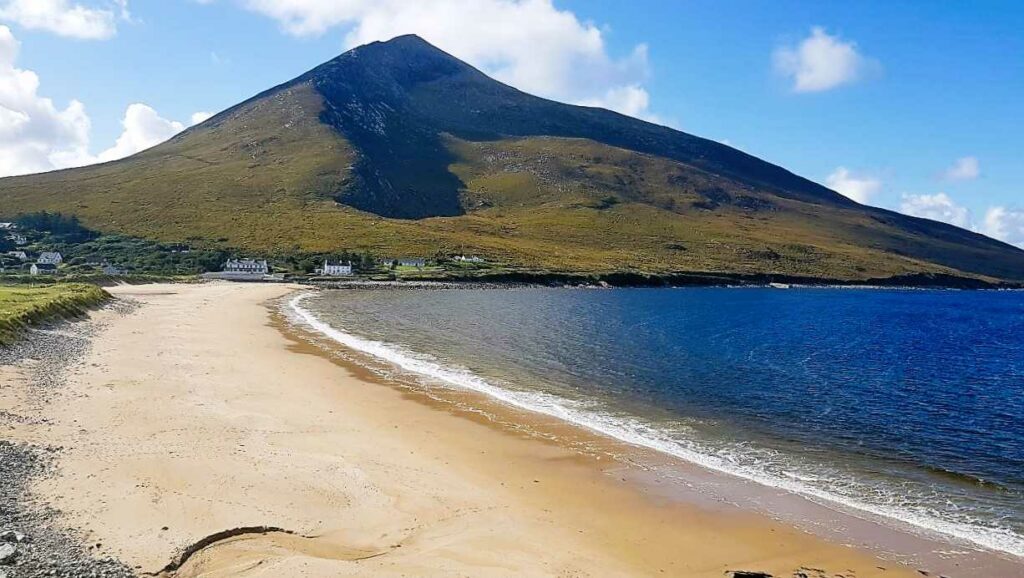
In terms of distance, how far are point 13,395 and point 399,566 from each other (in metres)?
18.2

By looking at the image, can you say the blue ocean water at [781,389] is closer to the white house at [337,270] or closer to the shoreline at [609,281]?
the shoreline at [609,281]

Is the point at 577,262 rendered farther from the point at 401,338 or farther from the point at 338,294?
the point at 401,338

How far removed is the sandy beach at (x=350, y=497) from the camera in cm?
1343

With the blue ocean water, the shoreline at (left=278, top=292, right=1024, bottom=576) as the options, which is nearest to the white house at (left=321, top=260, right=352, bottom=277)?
the blue ocean water

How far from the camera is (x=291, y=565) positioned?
12570 mm

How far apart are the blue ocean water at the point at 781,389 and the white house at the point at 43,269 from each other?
64.5 metres

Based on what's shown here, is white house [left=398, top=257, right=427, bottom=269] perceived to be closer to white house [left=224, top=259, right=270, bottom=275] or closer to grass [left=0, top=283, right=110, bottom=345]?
white house [left=224, top=259, right=270, bottom=275]

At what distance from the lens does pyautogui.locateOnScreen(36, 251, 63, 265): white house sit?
4736 inches

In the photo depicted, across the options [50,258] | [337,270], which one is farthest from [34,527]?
[50,258]

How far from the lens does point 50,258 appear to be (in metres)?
122

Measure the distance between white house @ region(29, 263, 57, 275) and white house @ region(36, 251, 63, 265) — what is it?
2445mm

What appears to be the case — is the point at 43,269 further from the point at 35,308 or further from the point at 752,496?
the point at 752,496

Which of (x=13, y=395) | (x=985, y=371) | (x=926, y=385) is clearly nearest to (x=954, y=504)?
(x=926, y=385)

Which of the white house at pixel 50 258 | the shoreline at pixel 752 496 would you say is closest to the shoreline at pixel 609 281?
the white house at pixel 50 258
